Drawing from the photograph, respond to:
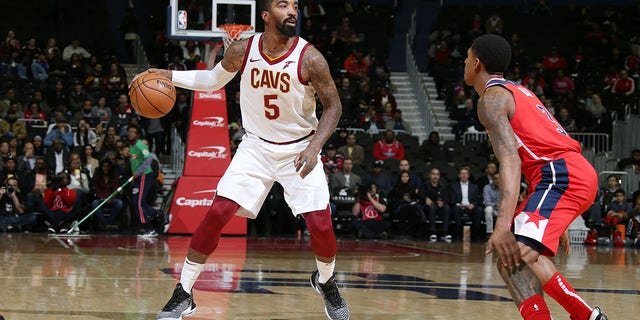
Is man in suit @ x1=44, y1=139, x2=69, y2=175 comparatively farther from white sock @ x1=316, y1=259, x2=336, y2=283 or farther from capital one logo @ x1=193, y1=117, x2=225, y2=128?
white sock @ x1=316, y1=259, x2=336, y2=283

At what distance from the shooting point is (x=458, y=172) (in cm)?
1777

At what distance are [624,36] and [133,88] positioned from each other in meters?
20.9

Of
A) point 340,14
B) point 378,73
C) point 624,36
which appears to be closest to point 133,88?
point 378,73

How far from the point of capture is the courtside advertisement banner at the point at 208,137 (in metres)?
14.5

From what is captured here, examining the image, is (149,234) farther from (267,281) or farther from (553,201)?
(553,201)

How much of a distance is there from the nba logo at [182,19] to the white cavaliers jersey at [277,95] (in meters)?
7.83

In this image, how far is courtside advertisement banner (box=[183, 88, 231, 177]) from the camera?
14.5 m

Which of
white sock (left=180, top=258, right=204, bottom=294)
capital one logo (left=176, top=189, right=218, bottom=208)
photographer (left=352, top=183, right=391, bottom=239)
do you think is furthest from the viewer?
photographer (left=352, top=183, right=391, bottom=239)

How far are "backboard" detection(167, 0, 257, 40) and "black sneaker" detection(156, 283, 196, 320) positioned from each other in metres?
8.26

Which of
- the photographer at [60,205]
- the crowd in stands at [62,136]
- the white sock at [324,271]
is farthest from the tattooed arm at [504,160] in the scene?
the photographer at [60,205]

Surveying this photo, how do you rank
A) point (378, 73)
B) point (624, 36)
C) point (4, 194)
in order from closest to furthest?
point (4, 194), point (378, 73), point (624, 36)

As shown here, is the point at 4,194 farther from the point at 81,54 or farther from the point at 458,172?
the point at 458,172

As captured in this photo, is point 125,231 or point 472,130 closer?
point 125,231

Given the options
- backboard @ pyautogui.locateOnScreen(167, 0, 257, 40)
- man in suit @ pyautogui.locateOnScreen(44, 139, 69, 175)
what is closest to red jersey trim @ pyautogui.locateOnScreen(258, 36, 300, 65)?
backboard @ pyautogui.locateOnScreen(167, 0, 257, 40)
